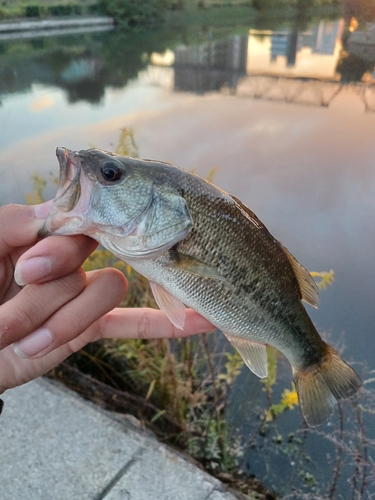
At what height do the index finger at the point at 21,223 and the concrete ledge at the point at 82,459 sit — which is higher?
the index finger at the point at 21,223

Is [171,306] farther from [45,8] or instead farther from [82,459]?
[45,8]

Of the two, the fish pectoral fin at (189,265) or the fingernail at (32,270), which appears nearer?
the fingernail at (32,270)

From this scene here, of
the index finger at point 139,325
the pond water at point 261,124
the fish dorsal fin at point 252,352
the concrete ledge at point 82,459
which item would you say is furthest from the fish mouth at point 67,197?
the pond water at point 261,124

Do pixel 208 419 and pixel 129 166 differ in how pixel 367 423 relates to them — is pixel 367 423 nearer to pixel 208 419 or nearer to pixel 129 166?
pixel 208 419

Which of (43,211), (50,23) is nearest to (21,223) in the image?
(43,211)

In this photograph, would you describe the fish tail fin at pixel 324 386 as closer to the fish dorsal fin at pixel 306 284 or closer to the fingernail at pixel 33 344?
the fish dorsal fin at pixel 306 284

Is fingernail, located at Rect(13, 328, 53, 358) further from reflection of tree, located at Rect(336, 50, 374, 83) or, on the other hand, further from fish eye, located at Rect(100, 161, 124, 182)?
reflection of tree, located at Rect(336, 50, 374, 83)

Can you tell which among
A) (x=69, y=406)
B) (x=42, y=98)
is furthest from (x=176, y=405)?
(x=42, y=98)

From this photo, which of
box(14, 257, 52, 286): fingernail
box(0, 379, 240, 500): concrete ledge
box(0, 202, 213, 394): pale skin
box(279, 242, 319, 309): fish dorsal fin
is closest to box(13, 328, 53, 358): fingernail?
box(0, 202, 213, 394): pale skin
